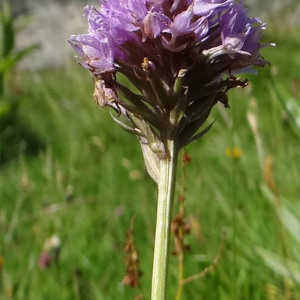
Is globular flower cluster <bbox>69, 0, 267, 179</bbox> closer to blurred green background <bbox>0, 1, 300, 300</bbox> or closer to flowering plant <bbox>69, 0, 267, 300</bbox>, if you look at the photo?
flowering plant <bbox>69, 0, 267, 300</bbox>

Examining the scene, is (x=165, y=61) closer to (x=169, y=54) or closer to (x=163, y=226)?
(x=169, y=54)

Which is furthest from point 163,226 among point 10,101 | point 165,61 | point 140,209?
point 10,101

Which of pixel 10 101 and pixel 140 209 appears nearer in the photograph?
pixel 140 209

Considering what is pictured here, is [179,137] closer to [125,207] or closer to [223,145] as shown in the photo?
[125,207]

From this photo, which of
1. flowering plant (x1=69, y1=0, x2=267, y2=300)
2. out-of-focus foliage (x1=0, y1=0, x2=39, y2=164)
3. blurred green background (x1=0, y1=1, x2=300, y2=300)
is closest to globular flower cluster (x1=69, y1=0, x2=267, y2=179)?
flowering plant (x1=69, y1=0, x2=267, y2=300)

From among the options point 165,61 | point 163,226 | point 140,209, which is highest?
Answer: point 140,209

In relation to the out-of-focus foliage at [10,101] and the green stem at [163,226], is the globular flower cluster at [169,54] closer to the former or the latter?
the green stem at [163,226]

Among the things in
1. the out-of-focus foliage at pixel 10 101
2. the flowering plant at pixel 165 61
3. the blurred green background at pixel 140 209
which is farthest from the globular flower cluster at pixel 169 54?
the out-of-focus foliage at pixel 10 101
